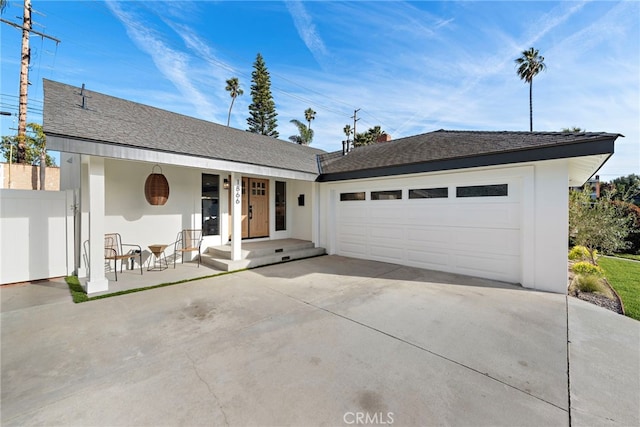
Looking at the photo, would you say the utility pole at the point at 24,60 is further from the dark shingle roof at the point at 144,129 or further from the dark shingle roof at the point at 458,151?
the dark shingle roof at the point at 458,151

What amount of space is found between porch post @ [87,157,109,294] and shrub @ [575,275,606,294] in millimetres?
10084

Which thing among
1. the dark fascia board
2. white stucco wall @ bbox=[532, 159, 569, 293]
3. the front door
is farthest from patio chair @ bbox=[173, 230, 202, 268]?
white stucco wall @ bbox=[532, 159, 569, 293]

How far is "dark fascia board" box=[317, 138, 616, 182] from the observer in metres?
4.61

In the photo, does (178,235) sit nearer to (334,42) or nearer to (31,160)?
(334,42)

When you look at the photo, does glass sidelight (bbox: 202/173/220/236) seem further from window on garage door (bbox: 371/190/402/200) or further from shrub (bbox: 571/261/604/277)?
shrub (bbox: 571/261/604/277)

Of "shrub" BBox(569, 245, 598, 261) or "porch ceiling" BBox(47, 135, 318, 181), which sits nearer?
"porch ceiling" BBox(47, 135, 318, 181)

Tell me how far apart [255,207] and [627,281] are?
10849 millimetres

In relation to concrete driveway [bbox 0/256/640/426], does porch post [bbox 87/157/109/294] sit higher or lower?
higher

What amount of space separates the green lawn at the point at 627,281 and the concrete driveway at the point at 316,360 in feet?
3.22

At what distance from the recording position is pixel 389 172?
7.50 meters

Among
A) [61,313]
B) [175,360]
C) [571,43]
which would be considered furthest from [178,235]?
[571,43]

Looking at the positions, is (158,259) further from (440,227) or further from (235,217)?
(440,227)

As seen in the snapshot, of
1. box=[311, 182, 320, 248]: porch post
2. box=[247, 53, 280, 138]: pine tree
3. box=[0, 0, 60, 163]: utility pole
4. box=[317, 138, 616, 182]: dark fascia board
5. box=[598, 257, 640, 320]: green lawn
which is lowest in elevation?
box=[598, 257, 640, 320]: green lawn

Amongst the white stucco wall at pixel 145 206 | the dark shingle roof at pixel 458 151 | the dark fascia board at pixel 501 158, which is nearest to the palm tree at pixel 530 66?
the dark shingle roof at pixel 458 151
